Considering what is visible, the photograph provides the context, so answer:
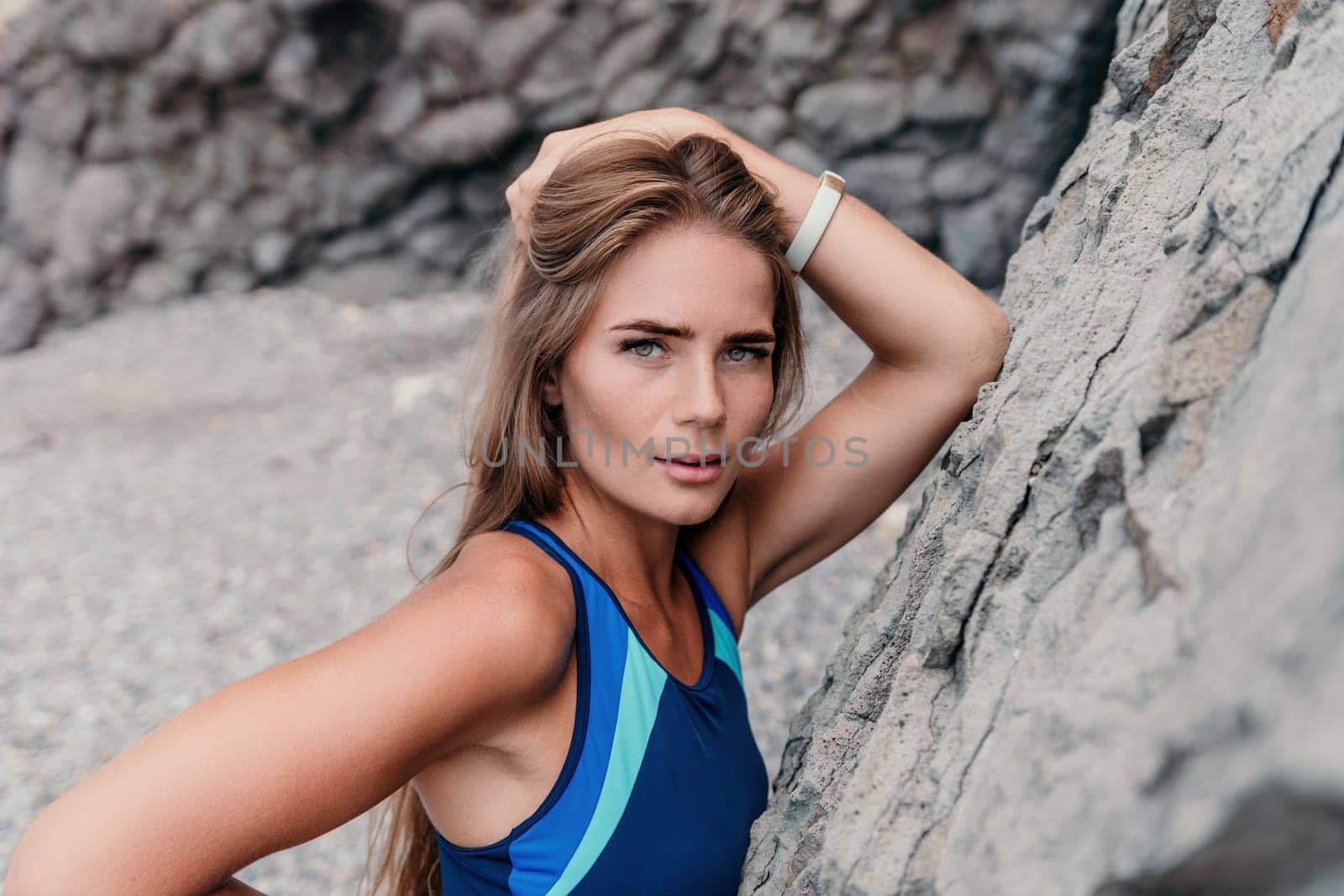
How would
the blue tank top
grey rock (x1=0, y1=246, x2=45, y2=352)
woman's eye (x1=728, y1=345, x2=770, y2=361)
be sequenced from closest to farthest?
the blue tank top
woman's eye (x1=728, y1=345, x2=770, y2=361)
grey rock (x1=0, y1=246, x2=45, y2=352)

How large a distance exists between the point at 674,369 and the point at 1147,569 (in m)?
0.88

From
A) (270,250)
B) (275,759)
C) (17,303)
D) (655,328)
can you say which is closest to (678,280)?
(655,328)

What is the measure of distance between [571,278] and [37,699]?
2.95 m

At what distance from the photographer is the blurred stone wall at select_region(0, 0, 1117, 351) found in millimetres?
6070

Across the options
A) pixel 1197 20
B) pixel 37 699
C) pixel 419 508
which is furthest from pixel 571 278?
pixel 419 508

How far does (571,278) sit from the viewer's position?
171 centimetres

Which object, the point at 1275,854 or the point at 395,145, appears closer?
the point at 1275,854

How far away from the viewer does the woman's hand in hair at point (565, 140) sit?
71.0 inches

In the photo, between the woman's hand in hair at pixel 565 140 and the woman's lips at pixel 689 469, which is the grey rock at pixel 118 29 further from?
the woman's lips at pixel 689 469

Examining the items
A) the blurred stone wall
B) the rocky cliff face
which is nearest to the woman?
the rocky cliff face

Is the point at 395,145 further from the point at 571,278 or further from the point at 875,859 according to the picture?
the point at 875,859

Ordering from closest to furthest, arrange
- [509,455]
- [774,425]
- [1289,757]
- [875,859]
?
[1289,757], [875,859], [509,455], [774,425]

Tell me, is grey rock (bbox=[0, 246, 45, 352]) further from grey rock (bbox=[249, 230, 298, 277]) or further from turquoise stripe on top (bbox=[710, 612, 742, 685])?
turquoise stripe on top (bbox=[710, 612, 742, 685])

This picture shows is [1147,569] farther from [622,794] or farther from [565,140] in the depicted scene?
[565,140]
